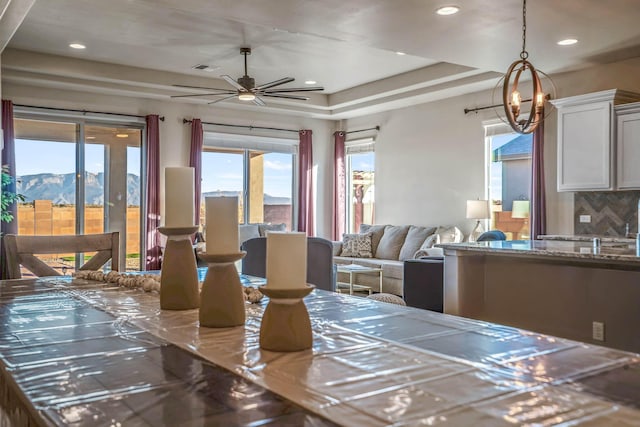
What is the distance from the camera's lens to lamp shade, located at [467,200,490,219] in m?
6.61

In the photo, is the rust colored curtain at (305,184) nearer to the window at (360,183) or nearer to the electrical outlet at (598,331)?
the window at (360,183)

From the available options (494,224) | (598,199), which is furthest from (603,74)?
(494,224)

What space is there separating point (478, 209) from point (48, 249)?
5.10 metres

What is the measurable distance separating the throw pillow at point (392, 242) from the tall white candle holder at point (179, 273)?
6.32 m

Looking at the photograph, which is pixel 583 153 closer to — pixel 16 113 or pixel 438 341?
pixel 438 341

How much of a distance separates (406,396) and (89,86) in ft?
23.4

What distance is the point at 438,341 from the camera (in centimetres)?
129

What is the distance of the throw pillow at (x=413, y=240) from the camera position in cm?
748

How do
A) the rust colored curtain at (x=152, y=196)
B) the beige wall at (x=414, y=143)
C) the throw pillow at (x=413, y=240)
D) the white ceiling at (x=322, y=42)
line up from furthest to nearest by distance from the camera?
1. the rust colored curtain at (x=152, y=196)
2. the throw pillow at (x=413, y=240)
3. the beige wall at (x=414, y=143)
4. the white ceiling at (x=322, y=42)

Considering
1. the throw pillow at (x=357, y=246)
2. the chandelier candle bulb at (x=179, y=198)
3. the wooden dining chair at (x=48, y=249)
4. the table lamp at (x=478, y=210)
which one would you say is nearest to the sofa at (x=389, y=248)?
the throw pillow at (x=357, y=246)

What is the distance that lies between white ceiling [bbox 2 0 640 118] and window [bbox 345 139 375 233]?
32.8 inches

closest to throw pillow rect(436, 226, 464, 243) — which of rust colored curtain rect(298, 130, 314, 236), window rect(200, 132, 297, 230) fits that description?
rust colored curtain rect(298, 130, 314, 236)

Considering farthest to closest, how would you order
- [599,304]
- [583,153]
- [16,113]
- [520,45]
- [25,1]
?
1. [16,113]
2. [583,153]
3. [520,45]
4. [25,1]
5. [599,304]

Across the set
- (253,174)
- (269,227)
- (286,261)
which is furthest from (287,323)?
(253,174)
